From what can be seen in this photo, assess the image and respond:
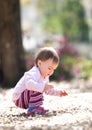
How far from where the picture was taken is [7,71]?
14.2 meters

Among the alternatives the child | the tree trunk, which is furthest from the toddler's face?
the tree trunk

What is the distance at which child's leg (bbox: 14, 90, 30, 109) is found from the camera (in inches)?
324

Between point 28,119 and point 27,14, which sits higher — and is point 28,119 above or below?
above

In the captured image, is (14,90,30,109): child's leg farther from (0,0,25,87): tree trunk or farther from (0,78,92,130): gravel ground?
(0,0,25,87): tree trunk

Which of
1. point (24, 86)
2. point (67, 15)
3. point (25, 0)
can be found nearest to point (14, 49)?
point (24, 86)

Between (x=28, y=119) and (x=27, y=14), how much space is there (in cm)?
5160

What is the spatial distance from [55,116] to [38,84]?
1.61ft

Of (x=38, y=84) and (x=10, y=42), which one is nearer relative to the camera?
(x=38, y=84)

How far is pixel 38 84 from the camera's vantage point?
803 cm

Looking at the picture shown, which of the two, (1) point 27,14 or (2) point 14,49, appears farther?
(1) point 27,14

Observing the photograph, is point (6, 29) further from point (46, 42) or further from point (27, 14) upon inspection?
point (27, 14)

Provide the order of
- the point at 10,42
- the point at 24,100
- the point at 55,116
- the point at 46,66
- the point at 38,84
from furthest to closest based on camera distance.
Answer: the point at 10,42
the point at 24,100
the point at 46,66
the point at 38,84
the point at 55,116

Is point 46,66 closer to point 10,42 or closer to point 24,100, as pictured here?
point 24,100

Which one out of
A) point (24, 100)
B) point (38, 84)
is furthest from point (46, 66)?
point (24, 100)
